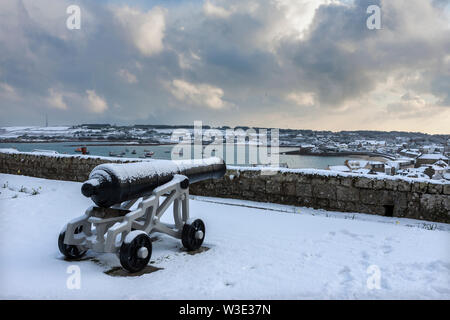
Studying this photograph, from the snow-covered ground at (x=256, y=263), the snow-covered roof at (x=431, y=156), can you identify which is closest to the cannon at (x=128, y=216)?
the snow-covered ground at (x=256, y=263)

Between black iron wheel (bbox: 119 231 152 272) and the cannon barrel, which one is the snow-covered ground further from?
the cannon barrel

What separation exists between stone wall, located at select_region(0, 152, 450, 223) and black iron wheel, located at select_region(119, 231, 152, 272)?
13.2 feet

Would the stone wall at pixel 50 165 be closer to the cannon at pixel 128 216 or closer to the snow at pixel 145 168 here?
the snow at pixel 145 168

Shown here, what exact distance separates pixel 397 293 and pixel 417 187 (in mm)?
3489

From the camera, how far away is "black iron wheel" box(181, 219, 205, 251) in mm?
3535

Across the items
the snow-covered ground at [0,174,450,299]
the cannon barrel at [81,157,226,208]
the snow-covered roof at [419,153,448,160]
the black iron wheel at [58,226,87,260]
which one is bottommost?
the snow-covered ground at [0,174,450,299]

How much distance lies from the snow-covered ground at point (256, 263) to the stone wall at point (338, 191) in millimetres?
415

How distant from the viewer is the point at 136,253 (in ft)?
9.61

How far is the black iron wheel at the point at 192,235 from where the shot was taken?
3535 mm

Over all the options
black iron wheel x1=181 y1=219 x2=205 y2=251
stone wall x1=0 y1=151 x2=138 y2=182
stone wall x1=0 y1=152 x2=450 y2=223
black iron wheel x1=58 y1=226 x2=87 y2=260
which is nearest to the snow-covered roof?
stone wall x1=0 y1=152 x2=450 y2=223
